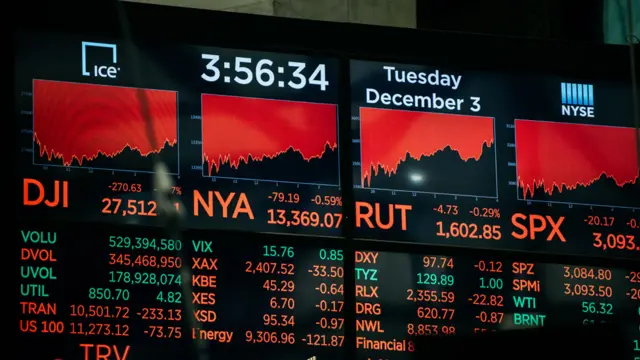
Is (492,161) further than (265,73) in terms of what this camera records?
Yes

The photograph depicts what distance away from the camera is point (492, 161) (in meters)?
9.03

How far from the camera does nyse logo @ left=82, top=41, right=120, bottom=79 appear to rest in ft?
27.9

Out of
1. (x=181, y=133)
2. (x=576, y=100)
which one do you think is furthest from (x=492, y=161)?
(x=181, y=133)

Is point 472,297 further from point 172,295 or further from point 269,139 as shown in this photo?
point 172,295

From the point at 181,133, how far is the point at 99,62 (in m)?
0.57

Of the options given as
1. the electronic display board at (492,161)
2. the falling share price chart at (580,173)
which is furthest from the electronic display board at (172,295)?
the falling share price chart at (580,173)

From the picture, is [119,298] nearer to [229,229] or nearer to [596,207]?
[229,229]

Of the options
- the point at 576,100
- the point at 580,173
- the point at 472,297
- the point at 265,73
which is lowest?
the point at 472,297

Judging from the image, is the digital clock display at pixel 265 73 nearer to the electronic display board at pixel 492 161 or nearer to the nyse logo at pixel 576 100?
the electronic display board at pixel 492 161

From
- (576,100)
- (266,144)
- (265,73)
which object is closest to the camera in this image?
(266,144)

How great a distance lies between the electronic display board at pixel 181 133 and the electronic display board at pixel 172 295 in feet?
0.42

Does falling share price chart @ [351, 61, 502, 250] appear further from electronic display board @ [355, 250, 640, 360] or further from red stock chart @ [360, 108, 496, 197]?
electronic display board @ [355, 250, 640, 360]

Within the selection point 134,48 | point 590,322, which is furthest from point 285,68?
point 590,322

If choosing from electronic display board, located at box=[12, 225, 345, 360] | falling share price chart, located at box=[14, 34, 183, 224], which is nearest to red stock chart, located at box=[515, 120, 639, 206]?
electronic display board, located at box=[12, 225, 345, 360]
